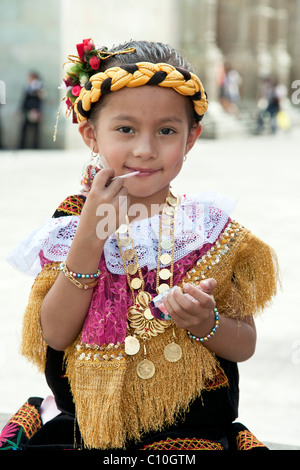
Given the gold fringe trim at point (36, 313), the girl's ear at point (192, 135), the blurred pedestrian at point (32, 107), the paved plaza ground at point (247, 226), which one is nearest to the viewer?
the gold fringe trim at point (36, 313)

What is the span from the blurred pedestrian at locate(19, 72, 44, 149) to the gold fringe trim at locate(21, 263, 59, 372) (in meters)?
13.1

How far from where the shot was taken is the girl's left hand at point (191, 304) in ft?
5.85

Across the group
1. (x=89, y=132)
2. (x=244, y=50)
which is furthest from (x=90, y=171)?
(x=244, y=50)

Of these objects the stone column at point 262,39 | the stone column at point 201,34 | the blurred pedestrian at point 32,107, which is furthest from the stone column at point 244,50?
the blurred pedestrian at point 32,107

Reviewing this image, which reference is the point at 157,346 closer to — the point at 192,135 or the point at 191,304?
the point at 191,304

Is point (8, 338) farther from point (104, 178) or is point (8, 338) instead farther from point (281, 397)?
point (104, 178)

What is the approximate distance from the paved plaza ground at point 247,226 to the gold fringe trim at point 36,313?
27cm

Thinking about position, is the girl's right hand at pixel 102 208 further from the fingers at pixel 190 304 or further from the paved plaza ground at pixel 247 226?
the paved plaza ground at pixel 247 226

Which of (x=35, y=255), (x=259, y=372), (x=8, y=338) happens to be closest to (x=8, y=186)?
(x=8, y=338)

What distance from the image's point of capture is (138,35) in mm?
17984

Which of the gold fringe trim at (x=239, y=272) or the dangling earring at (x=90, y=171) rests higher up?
the dangling earring at (x=90, y=171)

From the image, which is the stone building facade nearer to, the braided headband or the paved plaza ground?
the paved plaza ground

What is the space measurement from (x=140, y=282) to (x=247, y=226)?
530 cm

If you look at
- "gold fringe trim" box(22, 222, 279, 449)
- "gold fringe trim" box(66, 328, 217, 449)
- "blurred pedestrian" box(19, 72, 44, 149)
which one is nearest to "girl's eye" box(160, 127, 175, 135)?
"gold fringe trim" box(22, 222, 279, 449)
